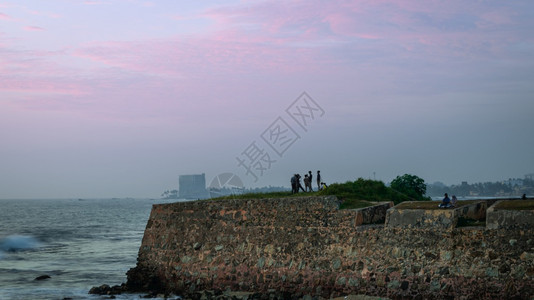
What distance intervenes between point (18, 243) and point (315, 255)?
43.0 metres

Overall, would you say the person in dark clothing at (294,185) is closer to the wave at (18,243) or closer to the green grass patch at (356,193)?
the green grass patch at (356,193)

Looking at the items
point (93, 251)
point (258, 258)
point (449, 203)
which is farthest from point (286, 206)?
point (93, 251)

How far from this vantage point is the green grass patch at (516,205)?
18.2 m

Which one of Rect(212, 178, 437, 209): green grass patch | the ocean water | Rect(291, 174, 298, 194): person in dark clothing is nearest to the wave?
the ocean water

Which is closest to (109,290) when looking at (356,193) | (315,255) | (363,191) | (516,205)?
(315,255)

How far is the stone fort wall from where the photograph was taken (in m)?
18.0

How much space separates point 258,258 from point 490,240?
25.4 feet

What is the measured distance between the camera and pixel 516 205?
Result: 1853cm

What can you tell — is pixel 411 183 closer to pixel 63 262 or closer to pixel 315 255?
pixel 315 255

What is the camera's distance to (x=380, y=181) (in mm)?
29125

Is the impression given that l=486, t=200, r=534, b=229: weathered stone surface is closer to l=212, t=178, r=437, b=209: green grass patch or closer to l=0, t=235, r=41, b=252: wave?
l=212, t=178, r=437, b=209: green grass patch

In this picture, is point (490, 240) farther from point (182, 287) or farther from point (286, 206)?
point (182, 287)

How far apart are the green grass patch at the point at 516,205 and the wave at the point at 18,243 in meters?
41.6

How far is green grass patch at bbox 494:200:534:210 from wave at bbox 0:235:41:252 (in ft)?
136
